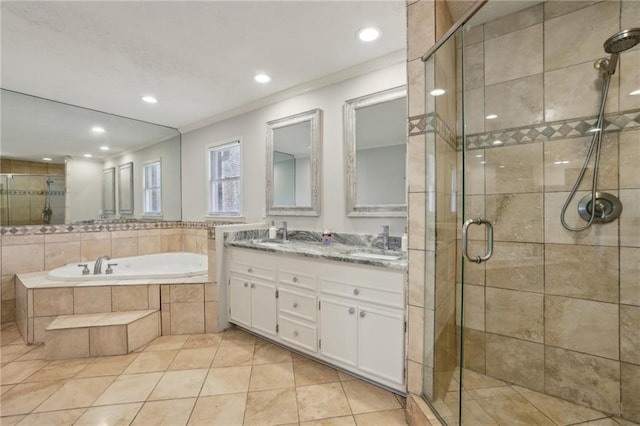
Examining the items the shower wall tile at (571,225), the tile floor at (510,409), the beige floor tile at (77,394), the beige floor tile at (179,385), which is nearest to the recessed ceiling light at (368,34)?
the shower wall tile at (571,225)

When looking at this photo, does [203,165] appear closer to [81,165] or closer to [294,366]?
[81,165]

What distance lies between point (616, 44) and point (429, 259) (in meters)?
1.48

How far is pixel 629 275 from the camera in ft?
4.59

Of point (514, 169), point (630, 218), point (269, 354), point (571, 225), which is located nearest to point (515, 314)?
point (571, 225)

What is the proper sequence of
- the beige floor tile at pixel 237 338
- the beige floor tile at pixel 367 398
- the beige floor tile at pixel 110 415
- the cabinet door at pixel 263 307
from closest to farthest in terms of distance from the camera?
the beige floor tile at pixel 110 415 < the beige floor tile at pixel 367 398 < the cabinet door at pixel 263 307 < the beige floor tile at pixel 237 338

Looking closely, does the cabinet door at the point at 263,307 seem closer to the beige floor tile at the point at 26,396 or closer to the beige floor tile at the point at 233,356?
the beige floor tile at the point at 233,356

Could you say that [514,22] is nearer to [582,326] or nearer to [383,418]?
[582,326]

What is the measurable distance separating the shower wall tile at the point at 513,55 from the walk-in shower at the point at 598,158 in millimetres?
291

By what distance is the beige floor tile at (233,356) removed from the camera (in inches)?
80.4

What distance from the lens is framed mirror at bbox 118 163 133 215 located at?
3.90m

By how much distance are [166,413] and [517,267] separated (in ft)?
7.39

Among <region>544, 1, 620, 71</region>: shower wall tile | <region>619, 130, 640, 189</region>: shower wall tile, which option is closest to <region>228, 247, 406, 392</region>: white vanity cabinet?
<region>619, 130, 640, 189</region>: shower wall tile

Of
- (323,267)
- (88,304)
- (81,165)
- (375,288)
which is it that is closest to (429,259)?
(375,288)

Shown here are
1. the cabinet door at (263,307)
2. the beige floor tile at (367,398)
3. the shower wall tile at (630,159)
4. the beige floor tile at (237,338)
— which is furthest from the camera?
the beige floor tile at (237,338)
